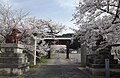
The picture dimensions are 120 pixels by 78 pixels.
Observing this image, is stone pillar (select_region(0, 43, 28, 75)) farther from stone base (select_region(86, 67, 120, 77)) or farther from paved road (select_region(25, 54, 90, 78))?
stone base (select_region(86, 67, 120, 77))

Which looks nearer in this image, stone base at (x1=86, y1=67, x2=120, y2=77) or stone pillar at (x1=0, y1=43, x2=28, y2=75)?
stone pillar at (x1=0, y1=43, x2=28, y2=75)

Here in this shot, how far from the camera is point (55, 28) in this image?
4762 centimetres

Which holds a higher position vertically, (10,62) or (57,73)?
(10,62)

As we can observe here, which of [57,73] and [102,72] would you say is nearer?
[102,72]

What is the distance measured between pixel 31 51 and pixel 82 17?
16.0 meters

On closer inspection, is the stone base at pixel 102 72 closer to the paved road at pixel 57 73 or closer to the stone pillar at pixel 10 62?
the paved road at pixel 57 73

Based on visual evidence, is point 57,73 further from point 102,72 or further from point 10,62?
point 10,62

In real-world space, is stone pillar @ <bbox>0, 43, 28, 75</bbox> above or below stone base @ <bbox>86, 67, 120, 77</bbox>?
above

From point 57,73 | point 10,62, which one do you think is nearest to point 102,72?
point 57,73

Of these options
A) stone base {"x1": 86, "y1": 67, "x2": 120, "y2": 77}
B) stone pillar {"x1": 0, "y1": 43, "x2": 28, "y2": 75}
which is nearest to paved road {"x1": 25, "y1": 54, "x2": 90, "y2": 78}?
stone base {"x1": 86, "y1": 67, "x2": 120, "y2": 77}

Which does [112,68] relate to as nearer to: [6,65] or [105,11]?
[105,11]

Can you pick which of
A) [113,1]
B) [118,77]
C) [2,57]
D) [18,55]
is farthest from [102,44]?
[2,57]

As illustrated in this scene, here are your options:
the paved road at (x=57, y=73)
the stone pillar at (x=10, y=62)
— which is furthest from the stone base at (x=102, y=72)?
the stone pillar at (x=10, y=62)

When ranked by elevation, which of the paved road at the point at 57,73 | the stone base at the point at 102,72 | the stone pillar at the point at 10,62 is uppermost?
the stone pillar at the point at 10,62
